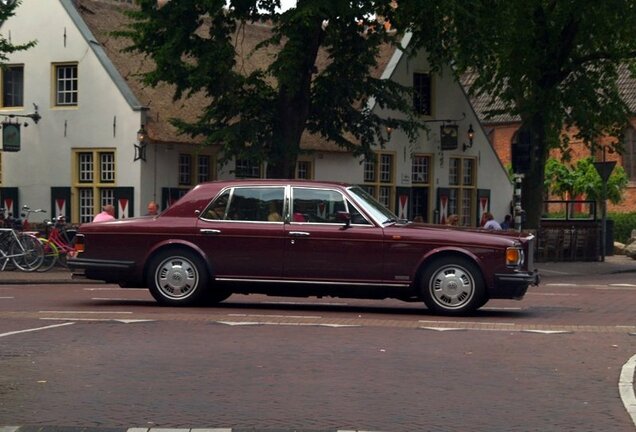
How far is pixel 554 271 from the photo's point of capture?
118 ft

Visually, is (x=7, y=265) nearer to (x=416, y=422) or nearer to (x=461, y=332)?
(x=461, y=332)

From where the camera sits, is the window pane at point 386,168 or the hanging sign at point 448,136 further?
the hanging sign at point 448,136

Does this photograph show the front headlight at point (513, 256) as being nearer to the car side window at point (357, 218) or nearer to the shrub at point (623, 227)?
the car side window at point (357, 218)

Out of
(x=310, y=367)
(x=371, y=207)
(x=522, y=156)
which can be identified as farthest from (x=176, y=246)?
(x=522, y=156)

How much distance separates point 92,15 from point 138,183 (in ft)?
18.1

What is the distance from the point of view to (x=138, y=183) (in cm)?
3562

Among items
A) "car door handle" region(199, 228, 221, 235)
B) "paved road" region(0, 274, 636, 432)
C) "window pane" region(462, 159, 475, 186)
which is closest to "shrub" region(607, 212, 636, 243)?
"window pane" region(462, 159, 475, 186)

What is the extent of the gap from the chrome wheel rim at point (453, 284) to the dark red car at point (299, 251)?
0.01 metres

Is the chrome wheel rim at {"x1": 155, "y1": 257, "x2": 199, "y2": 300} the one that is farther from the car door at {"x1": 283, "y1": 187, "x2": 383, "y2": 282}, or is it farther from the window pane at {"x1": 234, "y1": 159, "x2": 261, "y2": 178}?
the window pane at {"x1": 234, "y1": 159, "x2": 261, "y2": 178}

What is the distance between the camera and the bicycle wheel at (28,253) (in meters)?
28.4

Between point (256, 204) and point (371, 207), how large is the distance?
154 cm

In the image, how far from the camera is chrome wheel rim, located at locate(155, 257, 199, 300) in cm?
1761

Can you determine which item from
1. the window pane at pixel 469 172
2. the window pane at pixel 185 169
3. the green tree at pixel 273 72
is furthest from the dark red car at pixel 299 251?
the window pane at pixel 469 172

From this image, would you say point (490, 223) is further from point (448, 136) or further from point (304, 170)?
point (448, 136)
